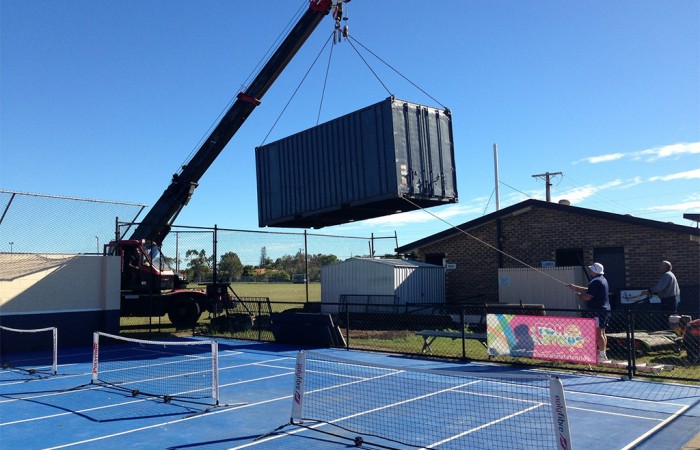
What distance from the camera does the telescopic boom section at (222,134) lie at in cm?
1665

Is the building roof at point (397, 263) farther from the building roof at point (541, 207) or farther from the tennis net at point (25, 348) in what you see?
the tennis net at point (25, 348)

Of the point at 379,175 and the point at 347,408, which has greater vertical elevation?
the point at 379,175

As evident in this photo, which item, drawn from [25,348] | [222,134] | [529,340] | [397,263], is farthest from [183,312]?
[529,340]

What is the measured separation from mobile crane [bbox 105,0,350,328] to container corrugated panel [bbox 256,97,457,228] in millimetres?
2487

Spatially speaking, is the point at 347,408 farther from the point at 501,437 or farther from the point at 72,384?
the point at 72,384

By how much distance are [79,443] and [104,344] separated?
10725mm

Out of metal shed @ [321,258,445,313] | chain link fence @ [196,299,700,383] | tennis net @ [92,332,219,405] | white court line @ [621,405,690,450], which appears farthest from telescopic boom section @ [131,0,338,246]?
Answer: white court line @ [621,405,690,450]

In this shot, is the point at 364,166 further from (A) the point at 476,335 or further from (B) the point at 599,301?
(B) the point at 599,301

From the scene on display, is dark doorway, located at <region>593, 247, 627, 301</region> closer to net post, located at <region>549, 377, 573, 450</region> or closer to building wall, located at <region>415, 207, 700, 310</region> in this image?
building wall, located at <region>415, 207, 700, 310</region>

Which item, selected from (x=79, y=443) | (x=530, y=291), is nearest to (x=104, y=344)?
(x=79, y=443)

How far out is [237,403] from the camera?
8.44 meters

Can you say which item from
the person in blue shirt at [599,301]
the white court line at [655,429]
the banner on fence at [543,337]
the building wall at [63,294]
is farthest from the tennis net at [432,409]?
the building wall at [63,294]

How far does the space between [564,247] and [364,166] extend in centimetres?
920

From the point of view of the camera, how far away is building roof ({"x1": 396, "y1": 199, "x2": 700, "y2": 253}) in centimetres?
1752
